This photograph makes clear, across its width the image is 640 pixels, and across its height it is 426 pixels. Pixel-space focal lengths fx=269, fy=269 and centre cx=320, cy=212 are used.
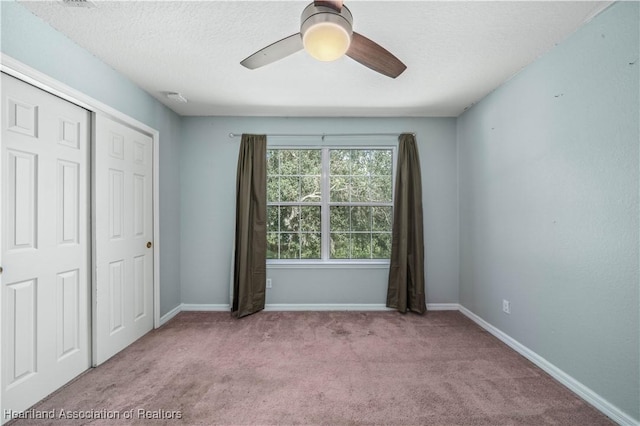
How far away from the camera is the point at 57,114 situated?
1.83 m

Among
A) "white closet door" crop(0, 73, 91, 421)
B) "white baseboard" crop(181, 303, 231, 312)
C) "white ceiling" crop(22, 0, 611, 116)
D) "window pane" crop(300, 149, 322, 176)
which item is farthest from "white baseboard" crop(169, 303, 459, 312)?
"white ceiling" crop(22, 0, 611, 116)

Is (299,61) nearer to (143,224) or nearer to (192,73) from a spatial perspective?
(192,73)

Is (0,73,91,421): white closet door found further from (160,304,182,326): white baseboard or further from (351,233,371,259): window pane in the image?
(351,233,371,259): window pane

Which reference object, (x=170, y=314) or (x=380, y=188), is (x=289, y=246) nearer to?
(x=380, y=188)

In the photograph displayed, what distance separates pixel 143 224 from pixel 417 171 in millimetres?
3086

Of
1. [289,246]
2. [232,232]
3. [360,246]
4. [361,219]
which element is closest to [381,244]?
[360,246]

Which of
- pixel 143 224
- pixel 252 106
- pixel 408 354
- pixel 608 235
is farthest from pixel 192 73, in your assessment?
pixel 608 235

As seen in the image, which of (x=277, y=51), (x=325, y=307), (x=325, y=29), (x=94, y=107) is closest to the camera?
(x=325, y=29)

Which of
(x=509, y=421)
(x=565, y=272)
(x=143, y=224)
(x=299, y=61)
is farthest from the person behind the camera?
(x=143, y=224)

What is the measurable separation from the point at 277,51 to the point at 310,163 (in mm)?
1973

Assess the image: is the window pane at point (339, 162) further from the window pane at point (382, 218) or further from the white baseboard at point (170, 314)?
the white baseboard at point (170, 314)

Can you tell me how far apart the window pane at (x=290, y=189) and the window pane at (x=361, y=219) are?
0.76m

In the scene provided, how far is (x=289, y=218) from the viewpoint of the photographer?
347cm

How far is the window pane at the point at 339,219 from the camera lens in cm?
347
